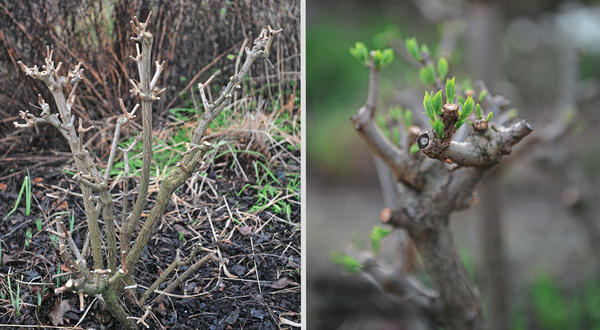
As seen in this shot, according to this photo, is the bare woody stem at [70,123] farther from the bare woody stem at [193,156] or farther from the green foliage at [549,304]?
the green foliage at [549,304]

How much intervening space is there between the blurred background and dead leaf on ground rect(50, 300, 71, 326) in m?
0.73

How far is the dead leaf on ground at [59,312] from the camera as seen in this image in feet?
3.03

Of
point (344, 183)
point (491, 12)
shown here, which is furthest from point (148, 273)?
point (344, 183)

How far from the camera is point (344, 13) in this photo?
2.58 meters

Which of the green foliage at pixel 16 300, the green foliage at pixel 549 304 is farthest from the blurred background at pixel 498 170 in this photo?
the green foliage at pixel 16 300

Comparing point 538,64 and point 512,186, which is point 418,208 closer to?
point 512,186

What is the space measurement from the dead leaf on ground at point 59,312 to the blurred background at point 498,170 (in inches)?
28.7

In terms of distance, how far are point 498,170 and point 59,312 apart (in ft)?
3.87

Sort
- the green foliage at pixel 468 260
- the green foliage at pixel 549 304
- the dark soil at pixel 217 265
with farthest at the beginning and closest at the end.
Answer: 1. the green foliage at pixel 468 260
2. the green foliage at pixel 549 304
3. the dark soil at pixel 217 265

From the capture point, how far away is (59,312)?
0.93m

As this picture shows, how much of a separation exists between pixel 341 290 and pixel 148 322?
2.81 ft

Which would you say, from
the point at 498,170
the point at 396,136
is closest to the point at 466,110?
the point at 396,136

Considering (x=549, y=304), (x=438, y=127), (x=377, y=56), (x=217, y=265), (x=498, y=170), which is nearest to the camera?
(x=438, y=127)

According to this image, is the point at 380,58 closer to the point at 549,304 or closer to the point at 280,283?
the point at 280,283
